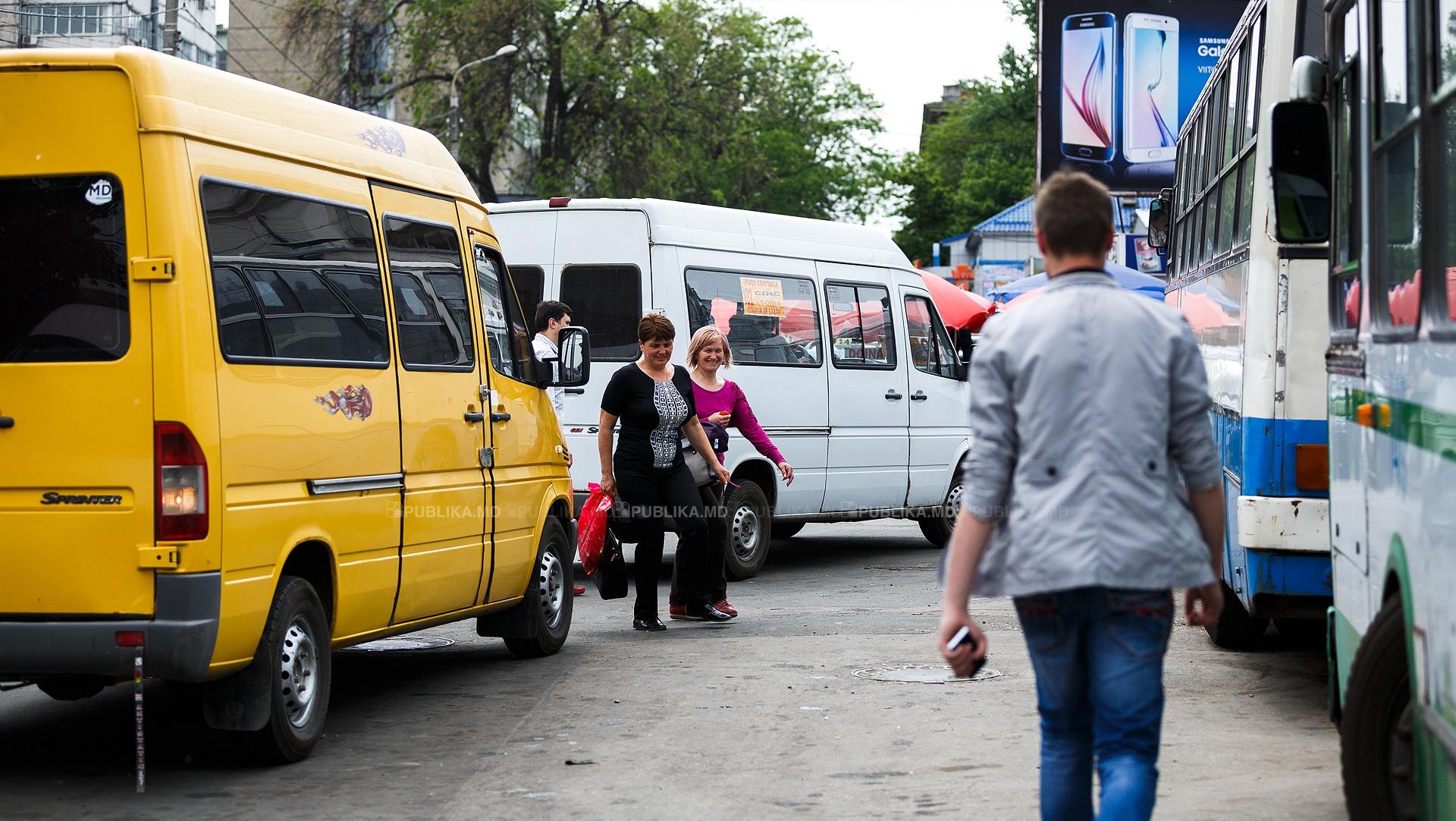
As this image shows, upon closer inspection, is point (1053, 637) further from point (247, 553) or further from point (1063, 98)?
point (1063, 98)

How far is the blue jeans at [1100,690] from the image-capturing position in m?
3.78

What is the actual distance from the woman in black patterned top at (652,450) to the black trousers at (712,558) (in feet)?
0.36

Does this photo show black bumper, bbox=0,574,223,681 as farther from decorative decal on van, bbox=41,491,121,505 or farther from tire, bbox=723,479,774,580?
A: tire, bbox=723,479,774,580

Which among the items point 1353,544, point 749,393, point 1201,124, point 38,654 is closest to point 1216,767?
point 1353,544

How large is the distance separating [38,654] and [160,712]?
2.07 m

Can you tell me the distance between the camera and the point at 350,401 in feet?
22.3

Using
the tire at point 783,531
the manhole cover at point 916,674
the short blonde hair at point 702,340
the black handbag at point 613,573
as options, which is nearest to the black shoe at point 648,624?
the black handbag at point 613,573

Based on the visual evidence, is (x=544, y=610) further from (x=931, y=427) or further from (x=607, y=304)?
(x=931, y=427)

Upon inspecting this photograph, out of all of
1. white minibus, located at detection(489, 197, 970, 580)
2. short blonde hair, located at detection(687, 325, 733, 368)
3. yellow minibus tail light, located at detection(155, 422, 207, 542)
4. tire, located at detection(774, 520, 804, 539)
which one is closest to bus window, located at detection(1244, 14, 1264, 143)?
short blonde hair, located at detection(687, 325, 733, 368)

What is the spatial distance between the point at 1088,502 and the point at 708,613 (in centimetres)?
694

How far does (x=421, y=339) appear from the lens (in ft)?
24.9

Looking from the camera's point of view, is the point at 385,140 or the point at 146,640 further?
the point at 385,140

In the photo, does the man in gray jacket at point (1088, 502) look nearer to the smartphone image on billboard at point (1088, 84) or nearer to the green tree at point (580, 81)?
the smartphone image on billboard at point (1088, 84)

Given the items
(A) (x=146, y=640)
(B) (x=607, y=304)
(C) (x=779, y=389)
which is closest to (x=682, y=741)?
(A) (x=146, y=640)
